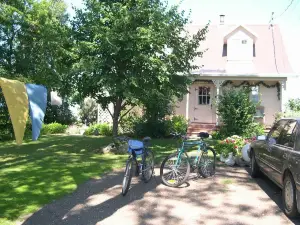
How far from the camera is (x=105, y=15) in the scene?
11.4 meters

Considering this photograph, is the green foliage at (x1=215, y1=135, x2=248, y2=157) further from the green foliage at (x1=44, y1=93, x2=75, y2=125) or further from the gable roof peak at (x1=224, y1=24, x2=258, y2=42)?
the green foliage at (x1=44, y1=93, x2=75, y2=125)

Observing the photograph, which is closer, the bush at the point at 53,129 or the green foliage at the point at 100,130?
the green foliage at the point at 100,130

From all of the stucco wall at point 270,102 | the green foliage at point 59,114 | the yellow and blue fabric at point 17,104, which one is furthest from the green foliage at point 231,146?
the green foliage at point 59,114

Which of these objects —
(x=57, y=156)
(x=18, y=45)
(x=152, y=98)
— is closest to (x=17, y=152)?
(x=57, y=156)

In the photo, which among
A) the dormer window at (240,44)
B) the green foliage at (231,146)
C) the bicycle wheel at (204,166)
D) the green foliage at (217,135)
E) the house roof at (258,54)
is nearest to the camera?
the bicycle wheel at (204,166)

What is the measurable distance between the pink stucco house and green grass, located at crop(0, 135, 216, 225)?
6.95 m

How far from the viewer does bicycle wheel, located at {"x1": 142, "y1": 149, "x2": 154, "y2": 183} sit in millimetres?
7347

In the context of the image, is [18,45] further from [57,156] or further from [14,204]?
[14,204]

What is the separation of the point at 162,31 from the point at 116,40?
1592 mm

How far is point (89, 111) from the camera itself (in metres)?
23.0

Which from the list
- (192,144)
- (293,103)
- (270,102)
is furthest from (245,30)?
(192,144)

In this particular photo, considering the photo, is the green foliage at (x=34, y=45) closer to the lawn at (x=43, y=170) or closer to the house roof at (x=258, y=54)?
the lawn at (x=43, y=170)

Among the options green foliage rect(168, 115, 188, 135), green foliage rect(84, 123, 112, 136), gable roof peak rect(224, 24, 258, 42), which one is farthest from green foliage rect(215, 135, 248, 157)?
gable roof peak rect(224, 24, 258, 42)

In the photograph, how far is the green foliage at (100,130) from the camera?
19.3 metres
